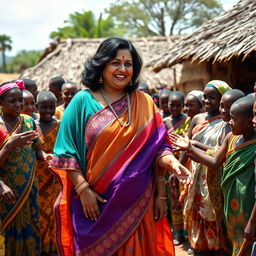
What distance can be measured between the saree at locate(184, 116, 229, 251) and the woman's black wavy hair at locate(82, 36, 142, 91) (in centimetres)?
187

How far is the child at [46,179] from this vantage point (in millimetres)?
5723

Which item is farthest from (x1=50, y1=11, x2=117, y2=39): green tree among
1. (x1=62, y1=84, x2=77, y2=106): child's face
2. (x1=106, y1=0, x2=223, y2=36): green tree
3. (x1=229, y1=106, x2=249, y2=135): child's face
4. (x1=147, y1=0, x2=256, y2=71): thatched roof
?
(x1=229, y1=106, x2=249, y2=135): child's face

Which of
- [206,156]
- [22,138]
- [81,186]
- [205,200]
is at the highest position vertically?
[22,138]

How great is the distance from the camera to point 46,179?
18.9 ft

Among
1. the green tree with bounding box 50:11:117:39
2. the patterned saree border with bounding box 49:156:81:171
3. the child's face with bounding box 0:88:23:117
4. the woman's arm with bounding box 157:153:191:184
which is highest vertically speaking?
the green tree with bounding box 50:11:117:39

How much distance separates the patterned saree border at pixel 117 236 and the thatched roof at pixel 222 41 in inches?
179

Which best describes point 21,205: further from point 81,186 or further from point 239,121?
point 239,121

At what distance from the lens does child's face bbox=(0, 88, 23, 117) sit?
15.0ft

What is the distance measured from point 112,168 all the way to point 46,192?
2747 mm

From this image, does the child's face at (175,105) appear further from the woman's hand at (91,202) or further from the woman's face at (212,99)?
the woman's hand at (91,202)

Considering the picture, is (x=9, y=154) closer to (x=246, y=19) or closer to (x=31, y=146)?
(x=31, y=146)

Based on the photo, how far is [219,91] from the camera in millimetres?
5238

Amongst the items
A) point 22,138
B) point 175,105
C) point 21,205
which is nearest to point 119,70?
point 22,138

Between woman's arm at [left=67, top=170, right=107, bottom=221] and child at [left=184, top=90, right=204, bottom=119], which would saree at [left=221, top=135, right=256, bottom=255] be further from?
child at [left=184, top=90, right=204, bottom=119]
